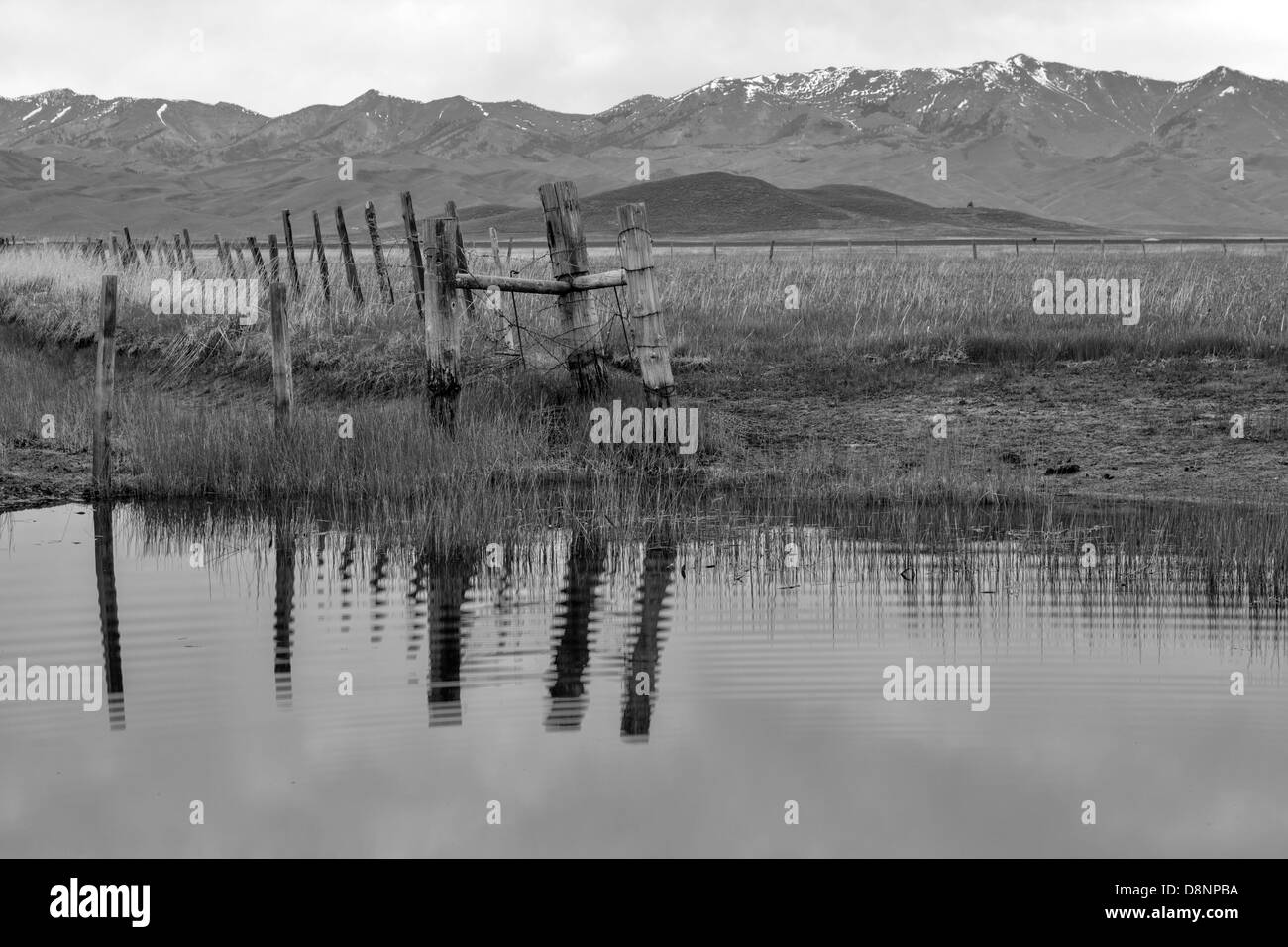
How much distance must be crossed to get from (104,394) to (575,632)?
6330 mm

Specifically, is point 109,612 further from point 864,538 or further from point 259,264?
point 259,264

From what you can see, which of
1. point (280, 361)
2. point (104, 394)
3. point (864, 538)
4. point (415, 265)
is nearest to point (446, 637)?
point (864, 538)

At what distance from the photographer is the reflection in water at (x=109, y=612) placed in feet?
21.8

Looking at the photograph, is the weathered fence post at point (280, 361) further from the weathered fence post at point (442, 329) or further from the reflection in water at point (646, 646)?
the reflection in water at point (646, 646)

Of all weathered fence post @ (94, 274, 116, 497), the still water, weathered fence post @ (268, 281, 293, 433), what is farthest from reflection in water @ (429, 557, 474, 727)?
weathered fence post @ (94, 274, 116, 497)

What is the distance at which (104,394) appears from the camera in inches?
484

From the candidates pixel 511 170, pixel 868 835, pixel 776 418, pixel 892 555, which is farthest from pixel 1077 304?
pixel 511 170

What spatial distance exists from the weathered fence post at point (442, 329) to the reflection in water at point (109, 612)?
2852mm

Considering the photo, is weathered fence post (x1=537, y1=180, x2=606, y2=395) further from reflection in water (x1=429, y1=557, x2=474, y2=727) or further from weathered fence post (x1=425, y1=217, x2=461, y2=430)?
reflection in water (x1=429, y1=557, x2=474, y2=727)

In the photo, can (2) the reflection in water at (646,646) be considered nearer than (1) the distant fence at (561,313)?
Yes

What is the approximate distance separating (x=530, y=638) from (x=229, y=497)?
5261 mm

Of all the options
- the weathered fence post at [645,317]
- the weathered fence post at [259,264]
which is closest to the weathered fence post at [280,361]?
the weathered fence post at [645,317]

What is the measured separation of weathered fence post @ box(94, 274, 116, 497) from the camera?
40.1 ft

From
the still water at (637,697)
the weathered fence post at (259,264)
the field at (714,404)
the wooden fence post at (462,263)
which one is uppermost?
the weathered fence post at (259,264)
